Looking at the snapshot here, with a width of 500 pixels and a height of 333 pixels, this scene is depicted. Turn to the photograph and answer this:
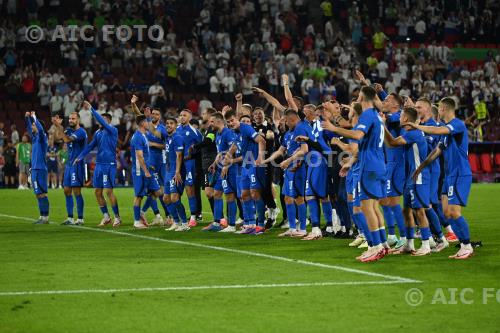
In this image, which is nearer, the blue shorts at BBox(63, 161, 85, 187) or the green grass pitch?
the green grass pitch

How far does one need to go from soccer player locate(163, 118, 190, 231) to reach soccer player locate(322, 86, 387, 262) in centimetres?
627

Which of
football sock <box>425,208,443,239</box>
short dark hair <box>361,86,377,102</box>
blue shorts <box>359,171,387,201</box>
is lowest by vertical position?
football sock <box>425,208,443,239</box>

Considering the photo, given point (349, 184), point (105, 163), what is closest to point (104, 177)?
point (105, 163)

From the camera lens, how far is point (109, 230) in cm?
1894

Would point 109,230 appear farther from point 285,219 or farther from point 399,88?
point 399,88

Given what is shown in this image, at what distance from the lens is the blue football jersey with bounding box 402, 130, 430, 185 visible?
14.2m

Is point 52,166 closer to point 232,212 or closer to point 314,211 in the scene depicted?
point 232,212

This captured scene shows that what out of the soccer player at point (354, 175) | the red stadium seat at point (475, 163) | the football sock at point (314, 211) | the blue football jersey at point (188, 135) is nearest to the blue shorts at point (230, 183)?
the blue football jersey at point (188, 135)

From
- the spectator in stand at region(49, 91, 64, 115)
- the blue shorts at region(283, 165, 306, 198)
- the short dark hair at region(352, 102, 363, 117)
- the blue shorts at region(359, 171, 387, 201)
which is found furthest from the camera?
the spectator in stand at region(49, 91, 64, 115)

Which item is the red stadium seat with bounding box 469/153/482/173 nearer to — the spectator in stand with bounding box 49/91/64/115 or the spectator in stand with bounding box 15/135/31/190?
the spectator in stand with bounding box 49/91/64/115

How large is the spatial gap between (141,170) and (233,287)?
896 cm

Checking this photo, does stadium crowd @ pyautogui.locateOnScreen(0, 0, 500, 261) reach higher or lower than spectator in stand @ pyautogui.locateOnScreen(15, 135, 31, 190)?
higher

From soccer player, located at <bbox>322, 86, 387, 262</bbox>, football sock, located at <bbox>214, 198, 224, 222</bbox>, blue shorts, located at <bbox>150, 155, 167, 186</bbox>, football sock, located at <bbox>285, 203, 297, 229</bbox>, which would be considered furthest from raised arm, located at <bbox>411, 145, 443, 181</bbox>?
blue shorts, located at <bbox>150, 155, 167, 186</bbox>

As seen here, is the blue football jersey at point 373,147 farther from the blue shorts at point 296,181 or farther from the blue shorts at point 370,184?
the blue shorts at point 296,181
